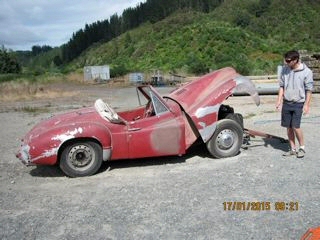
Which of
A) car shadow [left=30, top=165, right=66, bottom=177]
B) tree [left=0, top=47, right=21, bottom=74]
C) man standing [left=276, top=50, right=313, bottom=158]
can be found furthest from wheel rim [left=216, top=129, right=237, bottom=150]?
tree [left=0, top=47, right=21, bottom=74]

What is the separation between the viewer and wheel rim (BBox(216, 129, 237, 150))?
795 cm

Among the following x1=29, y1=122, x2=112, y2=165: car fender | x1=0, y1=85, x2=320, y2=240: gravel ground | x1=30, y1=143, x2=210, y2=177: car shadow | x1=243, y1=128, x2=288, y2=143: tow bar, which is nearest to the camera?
x1=0, y1=85, x2=320, y2=240: gravel ground

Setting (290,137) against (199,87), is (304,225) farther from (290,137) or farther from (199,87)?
(199,87)

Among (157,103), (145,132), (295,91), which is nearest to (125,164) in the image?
(145,132)

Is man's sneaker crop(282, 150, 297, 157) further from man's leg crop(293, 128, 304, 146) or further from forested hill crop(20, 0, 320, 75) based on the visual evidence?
forested hill crop(20, 0, 320, 75)

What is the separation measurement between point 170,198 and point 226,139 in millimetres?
2398

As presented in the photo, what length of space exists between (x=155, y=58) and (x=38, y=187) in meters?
65.6

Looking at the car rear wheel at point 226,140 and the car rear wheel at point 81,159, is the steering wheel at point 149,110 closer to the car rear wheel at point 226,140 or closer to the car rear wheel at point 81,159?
the car rear wheel at point 226,140

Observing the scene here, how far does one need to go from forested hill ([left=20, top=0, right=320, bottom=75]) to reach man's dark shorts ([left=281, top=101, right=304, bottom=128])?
118 feet

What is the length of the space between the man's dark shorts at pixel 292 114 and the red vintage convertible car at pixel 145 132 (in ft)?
2.10

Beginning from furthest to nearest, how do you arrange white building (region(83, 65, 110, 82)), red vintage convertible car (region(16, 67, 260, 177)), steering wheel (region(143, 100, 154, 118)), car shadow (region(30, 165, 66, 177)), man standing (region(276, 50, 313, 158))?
1. white building (region(83, 65, 110, 82))
2. steering wheel (region(143, 100, 154, 118))
3. car shadow (region(30, 165, 66, 177))
4. man standing (region(276, 50, 313, 158))
5. red vintage convertible car (region(16, 67, 260, 177))

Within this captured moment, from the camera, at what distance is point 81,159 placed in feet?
23.9

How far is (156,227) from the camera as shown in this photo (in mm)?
5012

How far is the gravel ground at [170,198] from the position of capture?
16.2 ft
